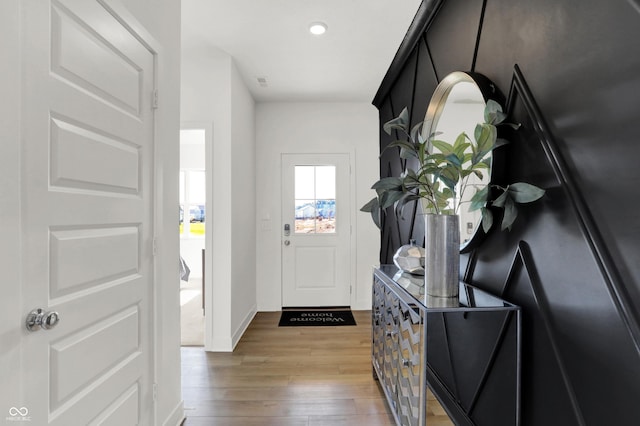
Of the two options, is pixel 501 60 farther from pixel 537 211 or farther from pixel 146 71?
pixel 146 71

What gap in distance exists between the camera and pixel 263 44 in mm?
2684

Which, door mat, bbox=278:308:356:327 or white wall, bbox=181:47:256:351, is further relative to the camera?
door mat, bbox=278:308:356:327

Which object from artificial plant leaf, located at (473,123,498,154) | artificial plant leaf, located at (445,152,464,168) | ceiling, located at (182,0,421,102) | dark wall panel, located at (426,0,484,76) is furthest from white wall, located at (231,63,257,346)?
artificial plant leaf, located at (473,123,498,154)

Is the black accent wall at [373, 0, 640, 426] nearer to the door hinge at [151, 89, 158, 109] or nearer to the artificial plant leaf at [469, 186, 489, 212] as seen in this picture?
the artificial plant leaf at [469, 186, 489, 212]

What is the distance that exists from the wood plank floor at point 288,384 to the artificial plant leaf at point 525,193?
1.07 m

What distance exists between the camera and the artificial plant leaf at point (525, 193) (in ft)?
Answer: 3.42

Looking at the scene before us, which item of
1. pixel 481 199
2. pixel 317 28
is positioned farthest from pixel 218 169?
pixel 481 199

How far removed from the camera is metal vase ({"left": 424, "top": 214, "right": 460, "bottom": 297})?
4.56ft

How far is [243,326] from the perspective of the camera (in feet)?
10.9

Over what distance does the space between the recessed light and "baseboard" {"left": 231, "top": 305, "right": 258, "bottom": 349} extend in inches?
106

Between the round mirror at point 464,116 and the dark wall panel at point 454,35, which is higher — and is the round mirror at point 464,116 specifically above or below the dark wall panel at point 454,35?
below

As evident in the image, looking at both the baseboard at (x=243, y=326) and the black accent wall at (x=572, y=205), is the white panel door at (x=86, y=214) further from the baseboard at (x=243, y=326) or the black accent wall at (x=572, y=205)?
the black accent wall at (x=572, y=205)

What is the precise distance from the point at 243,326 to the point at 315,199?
68.4 inches

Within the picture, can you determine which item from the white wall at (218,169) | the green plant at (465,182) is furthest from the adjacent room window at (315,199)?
the green plant at (465,182)
